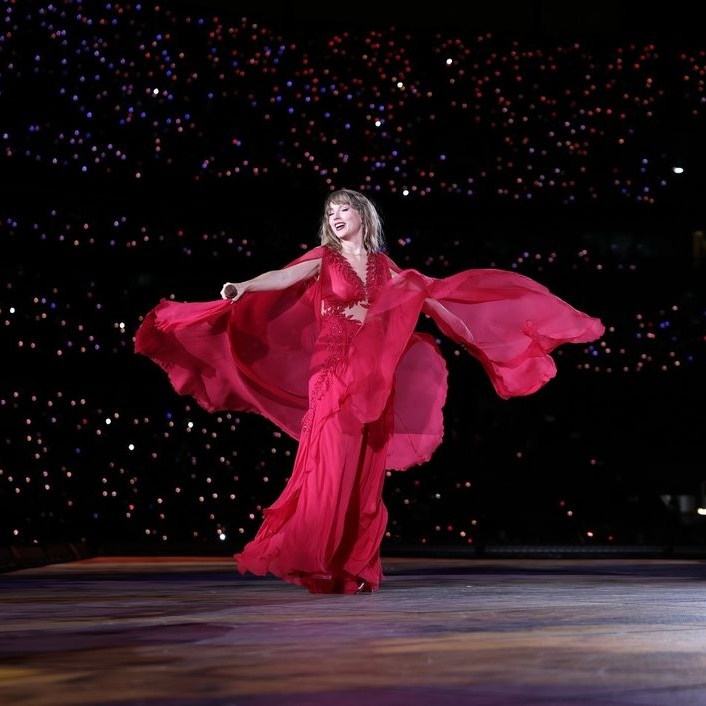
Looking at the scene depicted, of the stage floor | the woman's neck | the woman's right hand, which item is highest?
the woman's neck

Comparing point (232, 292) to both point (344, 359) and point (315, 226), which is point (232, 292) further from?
point (315, 226)

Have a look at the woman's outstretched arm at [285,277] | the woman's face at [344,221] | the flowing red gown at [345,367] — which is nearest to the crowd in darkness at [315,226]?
the flowing red gown at [345,367]

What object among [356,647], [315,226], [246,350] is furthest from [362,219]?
[315,226]

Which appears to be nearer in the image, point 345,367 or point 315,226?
point 345,367

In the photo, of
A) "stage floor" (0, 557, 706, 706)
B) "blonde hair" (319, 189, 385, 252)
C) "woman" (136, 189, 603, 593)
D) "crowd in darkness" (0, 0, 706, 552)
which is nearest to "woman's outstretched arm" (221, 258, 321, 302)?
"woman" (136, 189, 603, 593)

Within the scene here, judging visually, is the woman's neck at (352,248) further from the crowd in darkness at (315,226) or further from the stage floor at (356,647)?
the crowd in darkness at (315,226)

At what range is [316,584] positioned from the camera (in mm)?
5270

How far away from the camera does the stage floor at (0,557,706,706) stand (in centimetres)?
226

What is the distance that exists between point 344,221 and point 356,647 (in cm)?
290

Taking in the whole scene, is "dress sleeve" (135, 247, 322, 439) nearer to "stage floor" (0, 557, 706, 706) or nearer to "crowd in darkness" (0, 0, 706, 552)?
"stage floor" (0, 557, 706, 706)

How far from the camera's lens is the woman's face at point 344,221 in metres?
5.58

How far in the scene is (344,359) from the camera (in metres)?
5.42

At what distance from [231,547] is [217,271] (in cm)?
237

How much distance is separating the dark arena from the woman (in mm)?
19
